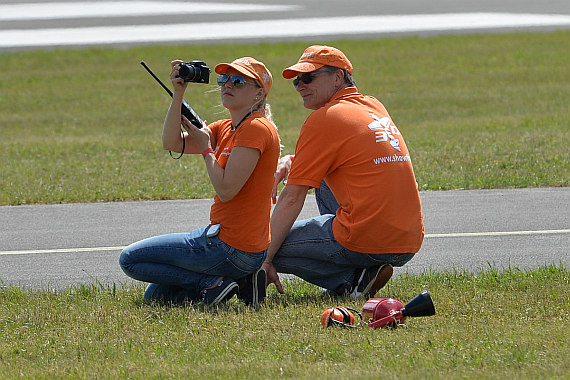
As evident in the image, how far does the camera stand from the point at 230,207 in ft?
18.3

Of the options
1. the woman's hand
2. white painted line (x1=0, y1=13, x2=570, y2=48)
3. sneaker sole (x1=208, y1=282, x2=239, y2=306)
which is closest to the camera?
sneaker sole (x1=208, y1=282, x2=239, y2=306)

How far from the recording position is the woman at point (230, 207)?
547cm

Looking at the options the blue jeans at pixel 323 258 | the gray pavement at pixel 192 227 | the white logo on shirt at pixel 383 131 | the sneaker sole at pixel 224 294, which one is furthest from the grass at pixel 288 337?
the white logo on shirt at pixel 383 131

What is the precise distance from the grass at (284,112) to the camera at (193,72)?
0.23 metres

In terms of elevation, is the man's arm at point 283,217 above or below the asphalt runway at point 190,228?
above

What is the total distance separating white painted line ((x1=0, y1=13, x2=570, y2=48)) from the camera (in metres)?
25.5

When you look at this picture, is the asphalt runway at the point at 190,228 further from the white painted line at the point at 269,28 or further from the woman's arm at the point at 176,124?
the white painted line at the point at 269,28

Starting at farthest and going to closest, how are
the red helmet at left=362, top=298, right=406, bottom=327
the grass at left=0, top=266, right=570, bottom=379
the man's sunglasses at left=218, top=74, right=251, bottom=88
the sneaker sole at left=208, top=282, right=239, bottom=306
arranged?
1. the sneaker sole at left=208, top=282, right=239, bottom=306
2. the man's sunglasses at left=218, top=74, right=251, bottom=88
3. the red helmet at left=362, top=298, right=406, bottom=327
4. the grass at left=0, top=266, right=570, bottom=379

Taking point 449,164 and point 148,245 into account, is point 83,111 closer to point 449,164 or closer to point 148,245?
point 449,164

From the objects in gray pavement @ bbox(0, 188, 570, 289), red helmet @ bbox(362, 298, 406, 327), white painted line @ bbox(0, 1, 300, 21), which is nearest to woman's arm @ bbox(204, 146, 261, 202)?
red helmet @ bbox(362, 298, 406, 327)

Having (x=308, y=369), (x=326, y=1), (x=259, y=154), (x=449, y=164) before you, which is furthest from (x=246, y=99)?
(x=326, y=1)

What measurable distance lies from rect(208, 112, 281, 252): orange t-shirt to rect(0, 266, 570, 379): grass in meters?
0.43

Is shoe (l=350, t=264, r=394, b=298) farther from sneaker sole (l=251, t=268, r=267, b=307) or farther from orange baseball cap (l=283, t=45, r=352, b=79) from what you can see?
orange baseball cap (l=283, t=45, r=352, b=79)

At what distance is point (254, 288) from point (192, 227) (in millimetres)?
3057
